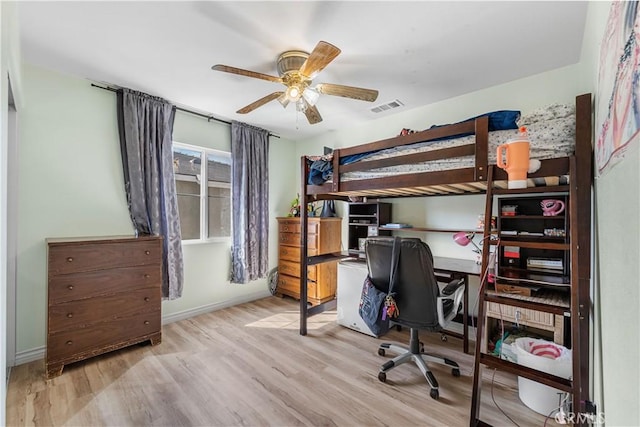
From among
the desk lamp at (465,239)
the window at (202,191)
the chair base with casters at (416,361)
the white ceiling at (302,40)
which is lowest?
the chair base with casters at (416,361)

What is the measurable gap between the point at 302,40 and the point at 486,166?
1542mm

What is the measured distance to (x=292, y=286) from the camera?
12.9 feet

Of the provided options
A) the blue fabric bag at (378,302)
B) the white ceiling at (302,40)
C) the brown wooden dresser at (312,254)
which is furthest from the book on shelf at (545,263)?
the brown wooden dresser at (312,254)

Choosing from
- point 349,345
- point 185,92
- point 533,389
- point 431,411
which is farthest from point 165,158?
point 533,389

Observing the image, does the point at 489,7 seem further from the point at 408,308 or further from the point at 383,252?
the point at 408,308

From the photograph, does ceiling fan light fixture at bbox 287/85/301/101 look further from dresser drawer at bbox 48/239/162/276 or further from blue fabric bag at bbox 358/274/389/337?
dresser drawer at bbox 48/239/162/276

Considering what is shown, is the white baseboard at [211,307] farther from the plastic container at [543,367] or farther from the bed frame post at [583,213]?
the bed frame post at [583,213]

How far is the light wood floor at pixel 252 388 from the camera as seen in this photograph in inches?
65.0

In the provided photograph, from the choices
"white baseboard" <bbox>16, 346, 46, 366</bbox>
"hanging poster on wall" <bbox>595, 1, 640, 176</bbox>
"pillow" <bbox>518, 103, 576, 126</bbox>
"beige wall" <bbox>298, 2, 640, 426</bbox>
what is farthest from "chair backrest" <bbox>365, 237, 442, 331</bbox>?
"white baseboard" <bbox>16, 346, 46, 366</bbox>

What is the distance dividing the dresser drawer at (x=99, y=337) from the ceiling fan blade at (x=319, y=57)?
2570 millimetres

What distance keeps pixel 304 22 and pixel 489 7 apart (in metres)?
1.14

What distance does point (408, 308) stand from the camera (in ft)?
6.49

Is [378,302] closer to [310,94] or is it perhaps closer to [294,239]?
[310,94]

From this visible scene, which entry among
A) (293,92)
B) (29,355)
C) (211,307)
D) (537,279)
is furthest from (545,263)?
(29,355)
